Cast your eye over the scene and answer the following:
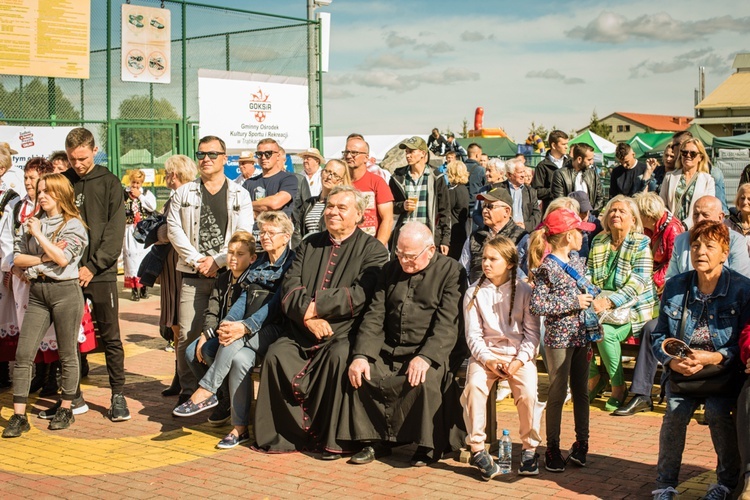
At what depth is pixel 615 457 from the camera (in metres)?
5.59

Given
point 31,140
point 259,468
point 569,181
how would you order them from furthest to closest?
point 31,140, point 569,181, point 259,468

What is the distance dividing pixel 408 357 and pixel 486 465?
3.09 ft

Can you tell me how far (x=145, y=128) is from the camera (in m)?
14.1

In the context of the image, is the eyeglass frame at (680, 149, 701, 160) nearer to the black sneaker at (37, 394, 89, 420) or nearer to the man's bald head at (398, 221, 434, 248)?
the man's bald head at (398, 221, 434, 248)

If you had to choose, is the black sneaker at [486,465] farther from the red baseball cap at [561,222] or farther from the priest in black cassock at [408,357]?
the red baseball cap at [561,222]

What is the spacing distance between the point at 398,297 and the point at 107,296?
251 cm

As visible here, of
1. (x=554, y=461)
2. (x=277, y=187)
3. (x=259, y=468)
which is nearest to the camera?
(x=554, y=461)

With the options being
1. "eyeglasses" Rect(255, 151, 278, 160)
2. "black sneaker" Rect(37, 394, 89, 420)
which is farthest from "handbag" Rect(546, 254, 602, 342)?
"black sneaker" Rect(37, 394, 89, 420)

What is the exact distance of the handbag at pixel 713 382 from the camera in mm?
4727

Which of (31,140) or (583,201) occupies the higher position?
(31,140)

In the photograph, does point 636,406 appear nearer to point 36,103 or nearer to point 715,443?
point 715,443

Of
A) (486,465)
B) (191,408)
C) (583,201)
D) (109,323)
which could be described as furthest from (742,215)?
(109,323)

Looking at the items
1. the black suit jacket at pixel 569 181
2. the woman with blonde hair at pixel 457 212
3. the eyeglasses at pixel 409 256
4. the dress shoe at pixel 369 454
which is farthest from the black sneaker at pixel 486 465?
the black suit jacket at pixel 569 181

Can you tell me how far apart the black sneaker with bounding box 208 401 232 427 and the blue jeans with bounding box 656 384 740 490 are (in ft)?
10.6
